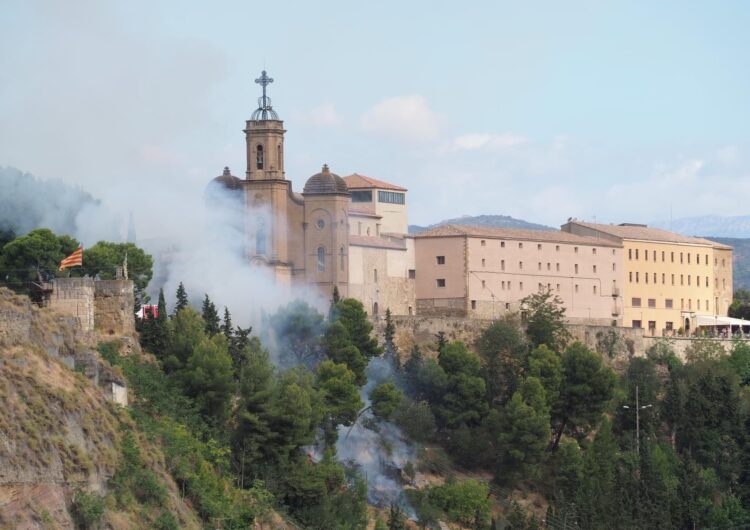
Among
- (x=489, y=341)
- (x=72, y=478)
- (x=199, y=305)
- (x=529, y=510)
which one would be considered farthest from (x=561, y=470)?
(x=72, y=478)

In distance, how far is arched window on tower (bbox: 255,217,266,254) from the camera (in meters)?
94.7

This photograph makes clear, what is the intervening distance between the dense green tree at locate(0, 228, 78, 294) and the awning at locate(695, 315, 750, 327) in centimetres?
5238

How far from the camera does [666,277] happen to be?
122m

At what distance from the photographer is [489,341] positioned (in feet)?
326

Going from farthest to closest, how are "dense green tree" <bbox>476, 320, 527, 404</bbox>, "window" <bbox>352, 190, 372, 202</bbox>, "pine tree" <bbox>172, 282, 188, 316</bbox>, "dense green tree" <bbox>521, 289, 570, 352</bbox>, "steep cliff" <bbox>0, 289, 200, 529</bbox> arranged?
"window" <bbox>352, 190, 372, 202</bbox>, "dense green tree" <bbox>521, 289, 570, 352</bbox>, "dense green tree" <bbox>476, 320, 527, 404</bbox>, "pine tree" <bbox>172, 282, 188, 316</bbox>, "steep cliff" <bbox>0, 289, 200, 529</bbox>

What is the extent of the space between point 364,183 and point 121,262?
80.3 feet

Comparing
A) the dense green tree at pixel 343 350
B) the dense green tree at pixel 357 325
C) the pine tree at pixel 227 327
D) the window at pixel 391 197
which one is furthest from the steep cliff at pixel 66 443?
the window at pixel 391 197

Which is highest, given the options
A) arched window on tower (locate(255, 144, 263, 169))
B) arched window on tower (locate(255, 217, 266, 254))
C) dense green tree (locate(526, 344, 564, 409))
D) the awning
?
arched window on tower (locate(255, 144, 263, 169))

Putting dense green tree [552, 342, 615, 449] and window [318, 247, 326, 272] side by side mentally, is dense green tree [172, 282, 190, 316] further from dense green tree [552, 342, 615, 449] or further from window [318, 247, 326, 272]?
dense green tree [552, 342, 615, 449]

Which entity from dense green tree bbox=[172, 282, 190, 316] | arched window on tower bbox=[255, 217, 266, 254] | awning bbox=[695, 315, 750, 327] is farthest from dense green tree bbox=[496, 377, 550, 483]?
awning bbox=[695, 315, 750, 327]

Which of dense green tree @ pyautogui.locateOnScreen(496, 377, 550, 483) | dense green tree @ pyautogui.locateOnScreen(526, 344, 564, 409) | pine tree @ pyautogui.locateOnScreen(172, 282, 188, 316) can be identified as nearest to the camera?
pine tree @ pyautogui.locateOnScreen(172, 282, 188, 316)

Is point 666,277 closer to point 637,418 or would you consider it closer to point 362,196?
point 637,418

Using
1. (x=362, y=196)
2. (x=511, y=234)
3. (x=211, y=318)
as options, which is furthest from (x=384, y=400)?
(x=511, y=234)

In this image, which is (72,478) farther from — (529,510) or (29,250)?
(529,510)
